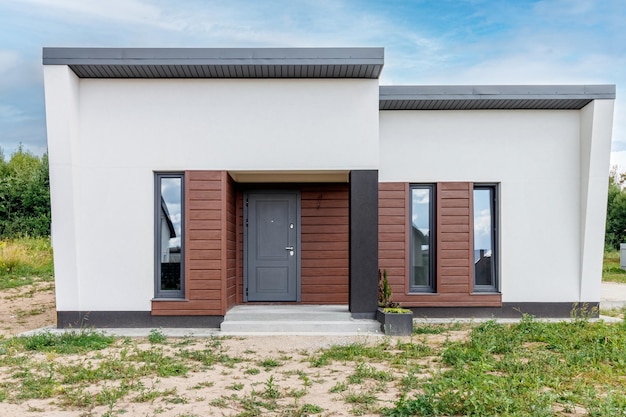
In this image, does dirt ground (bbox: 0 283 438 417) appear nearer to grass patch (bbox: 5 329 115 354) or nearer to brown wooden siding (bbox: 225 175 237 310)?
grass patch (bbox: 5 329 115 354)

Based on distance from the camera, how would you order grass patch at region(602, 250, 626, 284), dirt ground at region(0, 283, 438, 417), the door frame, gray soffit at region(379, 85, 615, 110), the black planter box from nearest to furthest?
1. dirt ground at region(0, 283, 438, 417)
2. the black planter box
3. gray soffit at region(379, 85, 615, 110)
4. the door frame
5. grass patch at region(602, 250, 626, 284)

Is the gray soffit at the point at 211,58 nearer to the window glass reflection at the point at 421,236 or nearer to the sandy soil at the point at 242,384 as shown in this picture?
the window glass reflection at the point at 421,236

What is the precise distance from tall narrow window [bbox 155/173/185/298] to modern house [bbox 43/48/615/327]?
0.10 ft

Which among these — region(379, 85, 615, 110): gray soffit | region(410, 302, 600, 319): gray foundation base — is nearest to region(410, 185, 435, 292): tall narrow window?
region(410, 302, 600, 319): gray foundation base

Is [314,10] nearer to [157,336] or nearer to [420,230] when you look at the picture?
[420,230]

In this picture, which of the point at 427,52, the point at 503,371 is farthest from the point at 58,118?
the point at 427,52

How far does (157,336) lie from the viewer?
8.27 m

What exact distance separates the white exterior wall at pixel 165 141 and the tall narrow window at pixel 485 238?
8.15ft

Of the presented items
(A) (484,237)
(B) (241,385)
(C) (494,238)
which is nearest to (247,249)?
(A) (484,237)

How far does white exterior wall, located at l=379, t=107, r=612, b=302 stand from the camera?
1015 cm

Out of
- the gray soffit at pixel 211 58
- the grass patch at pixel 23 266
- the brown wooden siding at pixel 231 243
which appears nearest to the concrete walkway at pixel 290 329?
the brown wooden siding at pixel 231 243

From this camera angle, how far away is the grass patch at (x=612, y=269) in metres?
18.4

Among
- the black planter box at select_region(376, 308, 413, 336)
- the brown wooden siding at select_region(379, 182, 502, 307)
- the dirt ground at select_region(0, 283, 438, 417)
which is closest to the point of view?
the dirt ground at select_region(0, 283, 438, 417)

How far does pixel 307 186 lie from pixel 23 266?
10833 mm
